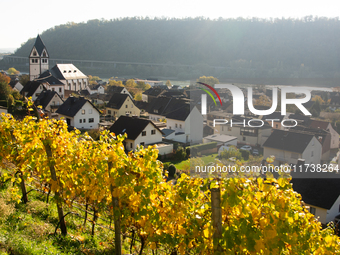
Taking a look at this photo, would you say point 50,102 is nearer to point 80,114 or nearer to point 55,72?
point 80,114

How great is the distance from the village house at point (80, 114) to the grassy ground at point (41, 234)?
25.2m

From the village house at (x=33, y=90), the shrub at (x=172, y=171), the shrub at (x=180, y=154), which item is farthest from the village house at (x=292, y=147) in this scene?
the village house at (x=33, y=90)

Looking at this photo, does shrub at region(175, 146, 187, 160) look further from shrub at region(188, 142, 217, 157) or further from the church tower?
the church tower

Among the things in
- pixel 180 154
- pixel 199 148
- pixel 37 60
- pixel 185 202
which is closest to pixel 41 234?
pixel 185 202

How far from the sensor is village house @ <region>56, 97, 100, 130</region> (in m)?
32.6

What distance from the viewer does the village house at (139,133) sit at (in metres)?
25.0

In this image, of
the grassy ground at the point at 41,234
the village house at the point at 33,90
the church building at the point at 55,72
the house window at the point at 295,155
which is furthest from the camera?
the church building at the point at 55,72

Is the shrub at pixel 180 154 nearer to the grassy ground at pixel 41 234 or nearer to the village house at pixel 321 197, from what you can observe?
the village house at pixel 321 197

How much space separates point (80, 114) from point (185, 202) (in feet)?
98.0

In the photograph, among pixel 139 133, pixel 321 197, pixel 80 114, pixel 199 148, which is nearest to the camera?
pixel 199 148

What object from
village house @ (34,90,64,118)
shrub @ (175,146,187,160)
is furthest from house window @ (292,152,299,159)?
village house @ (34,90,64,118)

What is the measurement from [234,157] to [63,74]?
63.2 meters

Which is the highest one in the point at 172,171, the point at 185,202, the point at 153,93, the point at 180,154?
the point at 153,93

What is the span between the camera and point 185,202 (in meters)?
4.42
